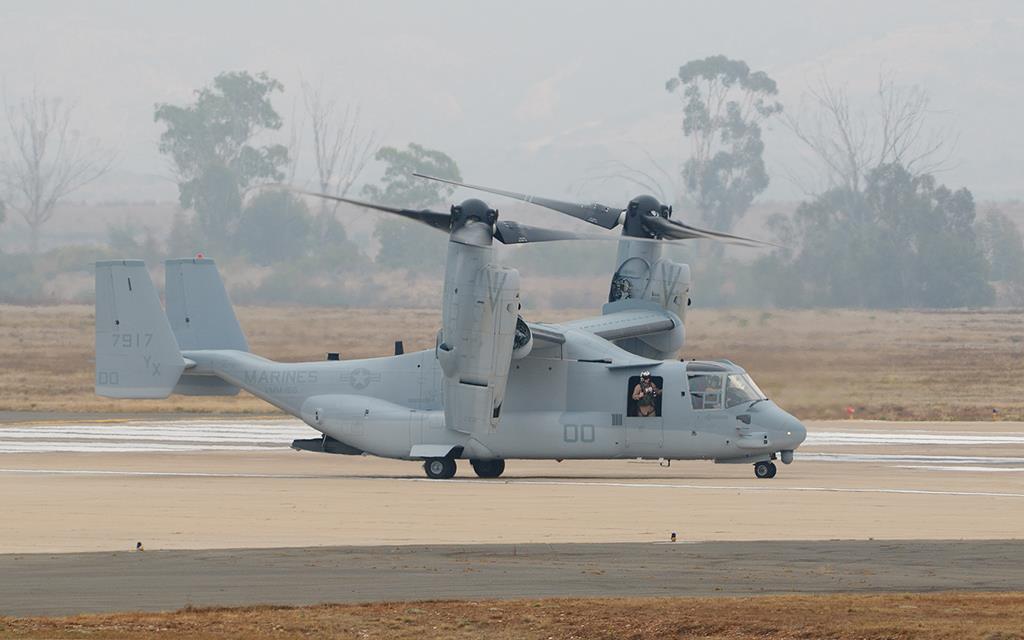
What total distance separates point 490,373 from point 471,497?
3.24 m

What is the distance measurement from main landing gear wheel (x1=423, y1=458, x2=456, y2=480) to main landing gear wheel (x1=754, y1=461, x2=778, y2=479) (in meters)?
6.44

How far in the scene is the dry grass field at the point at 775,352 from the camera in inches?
2303

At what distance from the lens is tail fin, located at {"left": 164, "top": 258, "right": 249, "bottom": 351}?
42781 mm

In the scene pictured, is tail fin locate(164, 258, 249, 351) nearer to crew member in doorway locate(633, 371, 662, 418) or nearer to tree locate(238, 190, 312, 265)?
crew member in doorway locate(633, 371, 662, 418)

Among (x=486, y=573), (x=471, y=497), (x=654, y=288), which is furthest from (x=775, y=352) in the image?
(x=486, y=573)

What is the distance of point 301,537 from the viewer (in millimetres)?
25016

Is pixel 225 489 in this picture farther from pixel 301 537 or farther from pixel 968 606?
pixel 968 606

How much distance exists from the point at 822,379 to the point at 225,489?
82.1 feet

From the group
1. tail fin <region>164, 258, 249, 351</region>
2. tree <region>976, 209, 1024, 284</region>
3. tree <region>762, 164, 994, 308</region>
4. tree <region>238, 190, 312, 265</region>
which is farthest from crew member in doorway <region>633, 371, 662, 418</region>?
tree <region>976, 209, 1024, 284</region>

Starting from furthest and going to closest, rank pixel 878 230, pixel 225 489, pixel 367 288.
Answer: pixel 878 230 → pixel 367 288 → pixel 225 489

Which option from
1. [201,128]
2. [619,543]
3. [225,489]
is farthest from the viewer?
[201,128]

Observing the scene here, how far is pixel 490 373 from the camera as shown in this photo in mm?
34500

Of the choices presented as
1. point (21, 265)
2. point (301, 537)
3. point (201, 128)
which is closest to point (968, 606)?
point (301, 537)

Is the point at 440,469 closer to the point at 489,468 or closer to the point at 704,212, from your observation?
the point at 489,468
